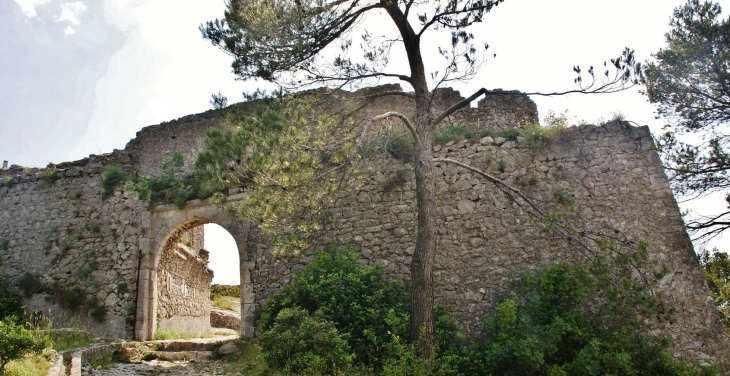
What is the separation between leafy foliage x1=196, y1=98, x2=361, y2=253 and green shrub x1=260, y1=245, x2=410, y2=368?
56.2 inches

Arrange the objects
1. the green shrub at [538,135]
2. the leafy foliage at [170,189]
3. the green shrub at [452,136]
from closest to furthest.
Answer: the green shrub at [538,135]
the green shrub at [452,136]
the leafy foliage at [170,189]

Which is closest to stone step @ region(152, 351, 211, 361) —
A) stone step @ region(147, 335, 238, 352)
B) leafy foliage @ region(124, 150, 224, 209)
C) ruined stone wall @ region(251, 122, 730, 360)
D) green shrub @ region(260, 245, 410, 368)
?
stone step @ region(147, 335, 238, 352)

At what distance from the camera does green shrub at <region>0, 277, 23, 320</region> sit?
10.3 m

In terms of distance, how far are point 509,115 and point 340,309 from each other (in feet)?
23.0

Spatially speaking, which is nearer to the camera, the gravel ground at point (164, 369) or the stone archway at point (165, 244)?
the gravel ground at point (164, 369)

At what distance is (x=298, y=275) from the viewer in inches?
354

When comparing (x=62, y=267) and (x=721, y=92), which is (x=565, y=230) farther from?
(x=62, y=267)

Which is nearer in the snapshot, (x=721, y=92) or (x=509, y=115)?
(x=721, y=92)

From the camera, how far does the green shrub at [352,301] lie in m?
7.36

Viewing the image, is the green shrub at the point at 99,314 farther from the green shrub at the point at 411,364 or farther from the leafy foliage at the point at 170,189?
the green shrub at the point at 411,364

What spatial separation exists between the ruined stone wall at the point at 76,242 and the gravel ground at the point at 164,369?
76.8 inches

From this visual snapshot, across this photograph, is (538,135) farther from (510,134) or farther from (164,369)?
(164,369)

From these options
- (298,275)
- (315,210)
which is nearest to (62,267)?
(298,275)

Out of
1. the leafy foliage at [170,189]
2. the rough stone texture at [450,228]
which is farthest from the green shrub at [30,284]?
the leafy foliage at [170,189]
